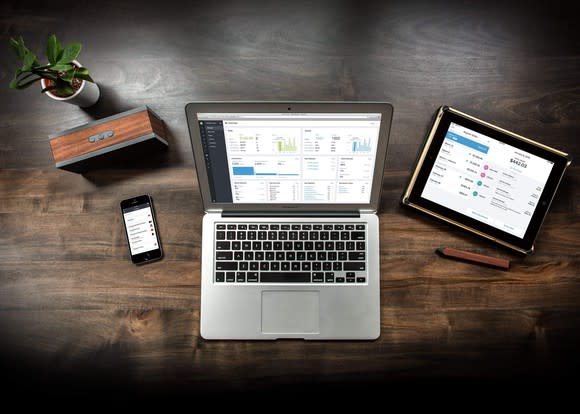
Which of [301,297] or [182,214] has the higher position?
[182,214]

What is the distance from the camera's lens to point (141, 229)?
969 mm

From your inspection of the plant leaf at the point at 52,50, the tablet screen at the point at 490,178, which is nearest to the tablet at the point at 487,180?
the tablet screen at the point at 490,178

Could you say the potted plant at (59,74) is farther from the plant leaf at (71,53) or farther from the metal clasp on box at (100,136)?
the metal clasp on box at (100,136)

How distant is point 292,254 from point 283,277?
0.19 ft

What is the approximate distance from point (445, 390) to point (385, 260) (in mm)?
322

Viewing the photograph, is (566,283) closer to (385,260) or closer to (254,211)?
(385,260)

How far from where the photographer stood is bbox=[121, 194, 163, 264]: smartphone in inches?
37.7

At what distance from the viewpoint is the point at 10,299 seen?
3.16ft

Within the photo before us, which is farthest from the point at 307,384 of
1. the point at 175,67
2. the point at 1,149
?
the point at 1,149

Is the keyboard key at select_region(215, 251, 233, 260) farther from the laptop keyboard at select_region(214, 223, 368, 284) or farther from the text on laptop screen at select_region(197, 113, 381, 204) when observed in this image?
the text on laptop screen at select_region(197, 113, 381, 204)

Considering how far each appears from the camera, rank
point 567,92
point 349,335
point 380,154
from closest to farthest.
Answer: point 380,154
point 349,335
point 567,92

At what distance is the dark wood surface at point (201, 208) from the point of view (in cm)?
93

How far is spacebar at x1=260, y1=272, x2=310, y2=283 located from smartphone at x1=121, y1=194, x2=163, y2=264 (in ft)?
0.83

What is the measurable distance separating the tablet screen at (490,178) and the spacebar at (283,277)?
379 millimetres
